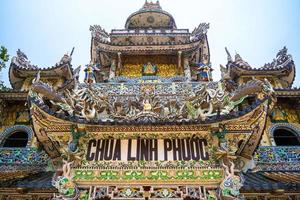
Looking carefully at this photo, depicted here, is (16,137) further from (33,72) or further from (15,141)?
(33,72)

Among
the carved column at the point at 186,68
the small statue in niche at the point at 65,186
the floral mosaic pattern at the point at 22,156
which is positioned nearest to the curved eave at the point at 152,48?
the carved column at the point at 186,68

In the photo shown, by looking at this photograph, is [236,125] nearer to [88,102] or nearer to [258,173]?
[258,173]

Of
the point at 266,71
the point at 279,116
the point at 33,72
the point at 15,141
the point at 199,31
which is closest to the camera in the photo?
the point at 15,141

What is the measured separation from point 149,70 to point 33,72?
5196 mm

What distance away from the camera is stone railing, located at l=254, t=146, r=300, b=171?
33.8 feet

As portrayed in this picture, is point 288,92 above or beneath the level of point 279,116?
above

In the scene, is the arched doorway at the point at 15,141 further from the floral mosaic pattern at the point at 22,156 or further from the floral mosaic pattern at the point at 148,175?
the floral mosaic pattern at the point at 148,175

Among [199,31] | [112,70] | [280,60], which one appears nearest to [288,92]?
[280,60]

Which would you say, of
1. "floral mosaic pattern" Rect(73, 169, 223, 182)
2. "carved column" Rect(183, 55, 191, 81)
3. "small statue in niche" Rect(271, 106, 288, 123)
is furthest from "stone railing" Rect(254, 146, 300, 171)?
"carved column" Rect(183, 55, 191, 81)

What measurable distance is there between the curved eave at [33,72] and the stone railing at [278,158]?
847cm

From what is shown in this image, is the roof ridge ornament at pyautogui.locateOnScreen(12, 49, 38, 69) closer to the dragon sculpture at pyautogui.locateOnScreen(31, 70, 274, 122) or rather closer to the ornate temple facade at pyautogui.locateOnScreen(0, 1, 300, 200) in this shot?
the ornate temple facade at pyautogui.locateOnScreen(0, 1, 300, 200)

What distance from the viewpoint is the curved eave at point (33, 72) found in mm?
14367

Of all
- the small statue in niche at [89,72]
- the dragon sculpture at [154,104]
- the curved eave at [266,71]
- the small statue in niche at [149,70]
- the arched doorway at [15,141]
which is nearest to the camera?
the dragon sculpture at [154,104]

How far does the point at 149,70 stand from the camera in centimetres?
1609
